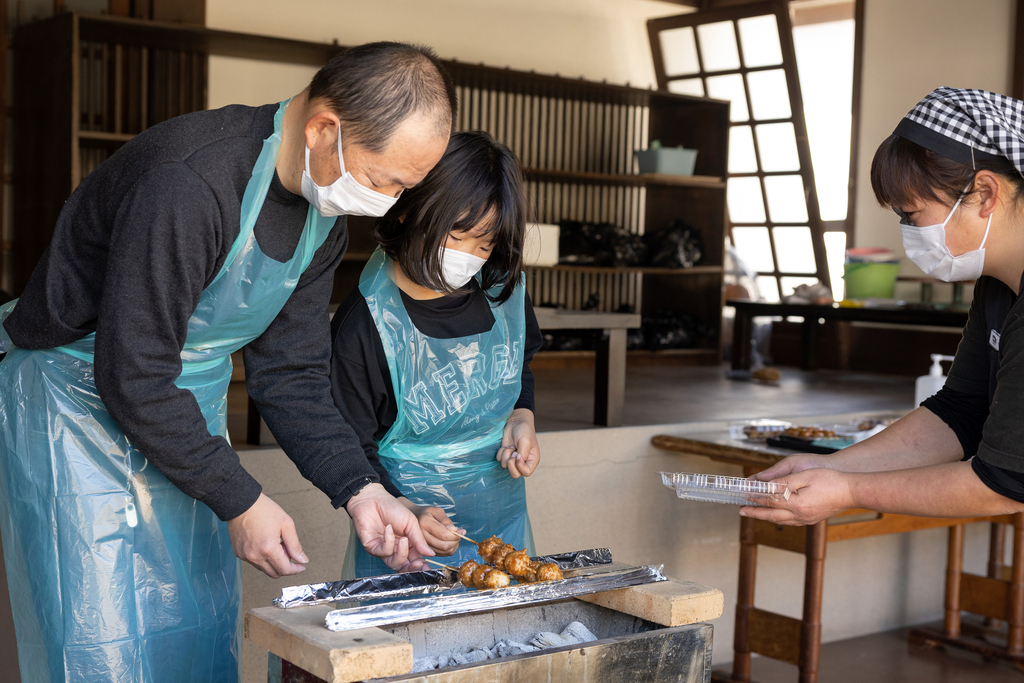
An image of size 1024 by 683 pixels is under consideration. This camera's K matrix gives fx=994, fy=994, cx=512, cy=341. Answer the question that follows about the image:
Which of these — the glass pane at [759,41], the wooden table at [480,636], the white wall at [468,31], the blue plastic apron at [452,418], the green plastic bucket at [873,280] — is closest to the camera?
the wooden table at [480,636]

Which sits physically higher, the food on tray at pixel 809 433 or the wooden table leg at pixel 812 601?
the food on tray at pixel 809 433

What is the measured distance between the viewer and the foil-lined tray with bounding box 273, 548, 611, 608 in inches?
47.8

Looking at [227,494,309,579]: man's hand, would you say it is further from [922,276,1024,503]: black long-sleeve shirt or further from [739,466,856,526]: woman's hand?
[922,276,1024,503]: black long-sleeve shirt

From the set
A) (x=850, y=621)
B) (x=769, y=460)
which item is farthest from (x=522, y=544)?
(x=850, y=621)

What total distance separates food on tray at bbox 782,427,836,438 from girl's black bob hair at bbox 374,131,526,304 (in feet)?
4.41

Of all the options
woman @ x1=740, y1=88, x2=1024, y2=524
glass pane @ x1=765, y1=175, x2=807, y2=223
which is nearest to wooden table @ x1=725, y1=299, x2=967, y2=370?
glass pane @ x1=765, y1=175, x2=807, y2=223

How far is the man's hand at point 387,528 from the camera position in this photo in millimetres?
1392

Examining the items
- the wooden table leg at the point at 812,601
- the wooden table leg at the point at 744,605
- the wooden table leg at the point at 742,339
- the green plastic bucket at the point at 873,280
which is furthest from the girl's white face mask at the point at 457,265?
the green plastic bucket at the point at 873,280

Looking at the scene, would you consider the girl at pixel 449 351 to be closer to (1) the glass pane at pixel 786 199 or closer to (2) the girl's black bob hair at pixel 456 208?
(2) the girl's black bob hair at pixel 456 208

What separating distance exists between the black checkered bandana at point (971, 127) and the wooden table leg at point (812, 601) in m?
1.56

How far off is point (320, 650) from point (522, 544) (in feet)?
2.54

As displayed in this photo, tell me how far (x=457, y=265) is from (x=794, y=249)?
5155mm

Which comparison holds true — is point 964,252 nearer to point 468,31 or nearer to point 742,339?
point 742,339

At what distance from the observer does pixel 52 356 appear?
4.34 feet
